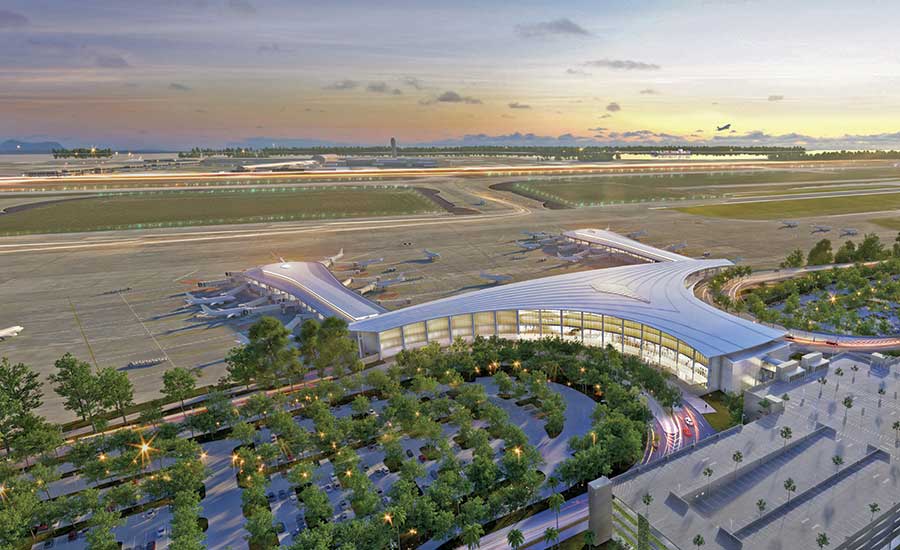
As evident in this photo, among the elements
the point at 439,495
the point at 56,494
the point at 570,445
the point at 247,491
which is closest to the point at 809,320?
the point at 570,445

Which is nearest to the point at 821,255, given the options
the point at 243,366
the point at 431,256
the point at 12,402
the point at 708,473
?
the point at 431,256

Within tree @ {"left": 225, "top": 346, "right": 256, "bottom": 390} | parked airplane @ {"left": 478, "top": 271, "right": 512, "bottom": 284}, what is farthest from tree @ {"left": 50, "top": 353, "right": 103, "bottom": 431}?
parked airplane @ {"left": 478, "top": 271, "right": 512, "bottom": 284}

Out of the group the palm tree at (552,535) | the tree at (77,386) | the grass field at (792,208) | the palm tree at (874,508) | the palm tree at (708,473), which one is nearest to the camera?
the palm tree at (874,508)

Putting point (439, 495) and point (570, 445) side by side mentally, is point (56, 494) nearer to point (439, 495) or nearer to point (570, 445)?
point (439, 495)

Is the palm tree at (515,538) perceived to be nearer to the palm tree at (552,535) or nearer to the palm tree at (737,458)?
the palm tree at (552,535)

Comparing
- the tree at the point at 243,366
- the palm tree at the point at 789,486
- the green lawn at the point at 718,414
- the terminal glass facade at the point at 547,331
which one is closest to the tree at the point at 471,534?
the palm tree at the point at 789,486

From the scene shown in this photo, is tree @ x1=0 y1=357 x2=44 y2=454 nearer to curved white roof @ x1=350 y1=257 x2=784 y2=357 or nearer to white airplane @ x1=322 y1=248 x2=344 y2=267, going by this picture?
curved white roof @ x1=350 y1=257 x2=784 y2=357

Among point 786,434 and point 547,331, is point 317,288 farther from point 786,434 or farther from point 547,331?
point 786,434
